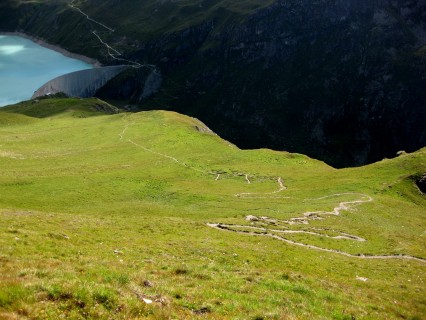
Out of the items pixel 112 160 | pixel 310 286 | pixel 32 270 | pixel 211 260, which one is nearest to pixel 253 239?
pixel 211 260

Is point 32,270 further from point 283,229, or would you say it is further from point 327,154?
point 327,154

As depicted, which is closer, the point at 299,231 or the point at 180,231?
the point at 180,231

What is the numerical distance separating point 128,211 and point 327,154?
156366mm

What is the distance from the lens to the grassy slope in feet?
57.7

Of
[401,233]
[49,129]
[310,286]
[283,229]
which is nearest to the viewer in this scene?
[310,286]

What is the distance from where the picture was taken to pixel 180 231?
38219 millimetres

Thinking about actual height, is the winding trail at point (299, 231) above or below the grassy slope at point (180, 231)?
below

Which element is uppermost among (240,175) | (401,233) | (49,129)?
(49,129)

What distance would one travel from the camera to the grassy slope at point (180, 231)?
1758 centimetres

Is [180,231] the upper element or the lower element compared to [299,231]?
upper

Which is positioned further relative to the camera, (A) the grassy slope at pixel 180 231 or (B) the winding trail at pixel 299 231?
(B) the winding trail at pixel 299 231

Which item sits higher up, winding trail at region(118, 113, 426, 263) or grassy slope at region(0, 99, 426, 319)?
grassy slope at region(0, 99, 426, 319)

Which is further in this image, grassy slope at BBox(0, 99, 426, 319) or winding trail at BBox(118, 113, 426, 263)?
winding trail at BBox(118, 113, 426, 263)

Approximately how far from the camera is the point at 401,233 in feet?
159
